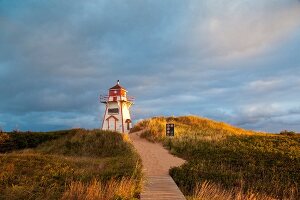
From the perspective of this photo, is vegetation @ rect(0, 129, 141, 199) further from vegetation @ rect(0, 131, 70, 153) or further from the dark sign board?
the dark sign board

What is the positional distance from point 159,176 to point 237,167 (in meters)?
7.23

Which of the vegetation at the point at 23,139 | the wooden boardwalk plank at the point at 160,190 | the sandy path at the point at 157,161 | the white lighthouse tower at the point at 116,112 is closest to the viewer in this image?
the wooden boardwalk plank at the point at 160,190

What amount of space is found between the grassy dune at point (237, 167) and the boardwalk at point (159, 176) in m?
0.65

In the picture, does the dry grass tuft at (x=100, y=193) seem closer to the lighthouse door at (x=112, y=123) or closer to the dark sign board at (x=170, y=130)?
the dark sign board at (x=170, y=130)

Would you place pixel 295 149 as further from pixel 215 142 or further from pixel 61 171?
pixel 61 171

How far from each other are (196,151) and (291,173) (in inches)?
312

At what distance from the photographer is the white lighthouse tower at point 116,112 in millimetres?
57594

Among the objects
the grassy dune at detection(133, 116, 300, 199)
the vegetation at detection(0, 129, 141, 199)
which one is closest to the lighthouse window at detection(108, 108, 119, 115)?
the vegetation at detection(0, 129, 141, 199)

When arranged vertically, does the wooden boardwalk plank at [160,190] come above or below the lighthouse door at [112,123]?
below

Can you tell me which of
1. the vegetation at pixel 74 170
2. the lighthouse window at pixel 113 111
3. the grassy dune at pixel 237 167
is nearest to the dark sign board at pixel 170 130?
the grassy dune at pixel 237 167

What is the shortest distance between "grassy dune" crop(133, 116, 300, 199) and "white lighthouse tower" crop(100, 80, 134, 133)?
59.1 ft

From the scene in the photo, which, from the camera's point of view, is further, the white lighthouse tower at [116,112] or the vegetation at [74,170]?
the white lighthouse tower at [116,112]

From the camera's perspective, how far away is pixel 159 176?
1798 centimetres

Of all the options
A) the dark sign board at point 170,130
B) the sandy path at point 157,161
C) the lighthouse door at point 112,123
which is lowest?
the sandy path at point 157,161
